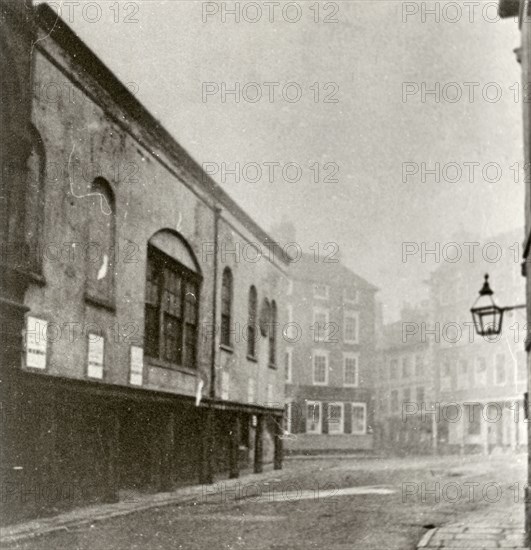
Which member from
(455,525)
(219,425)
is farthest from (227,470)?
(455,525)

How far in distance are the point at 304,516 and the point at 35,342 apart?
4.72 meters

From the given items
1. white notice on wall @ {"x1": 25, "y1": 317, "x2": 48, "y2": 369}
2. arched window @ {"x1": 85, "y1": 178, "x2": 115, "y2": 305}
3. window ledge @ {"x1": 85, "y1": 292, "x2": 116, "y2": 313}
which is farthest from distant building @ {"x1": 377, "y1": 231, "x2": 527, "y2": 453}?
white notice on wall @ {"x1": 25, "y1": 317, "x2": 48, "y2": 369}

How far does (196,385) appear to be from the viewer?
17.9 metres

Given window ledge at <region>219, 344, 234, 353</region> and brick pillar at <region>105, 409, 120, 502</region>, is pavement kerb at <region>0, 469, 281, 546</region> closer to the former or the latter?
brick pillar at <region>105, 409, 120, 502</region>

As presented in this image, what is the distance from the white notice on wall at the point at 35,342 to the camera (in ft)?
33.8

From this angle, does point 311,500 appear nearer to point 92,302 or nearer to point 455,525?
point 455,525

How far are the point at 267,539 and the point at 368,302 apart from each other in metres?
36.4

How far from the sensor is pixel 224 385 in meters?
19.6

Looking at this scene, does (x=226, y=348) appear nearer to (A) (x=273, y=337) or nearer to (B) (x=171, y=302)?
(B) (x=171, y=302)

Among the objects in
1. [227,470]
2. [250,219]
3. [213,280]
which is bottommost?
[227,470]

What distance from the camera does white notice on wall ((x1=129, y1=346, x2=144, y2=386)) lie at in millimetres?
14121

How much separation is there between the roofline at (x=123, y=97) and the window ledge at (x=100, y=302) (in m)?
3.45

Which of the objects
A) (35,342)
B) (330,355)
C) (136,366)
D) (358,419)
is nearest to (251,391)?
(136,366)

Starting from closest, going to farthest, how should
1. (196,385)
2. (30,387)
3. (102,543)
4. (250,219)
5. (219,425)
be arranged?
(102,543), (30,387), (196,385), (219,425), (250,219)
